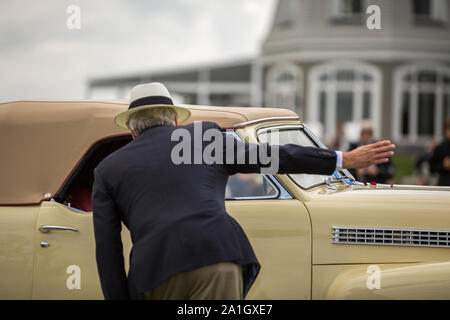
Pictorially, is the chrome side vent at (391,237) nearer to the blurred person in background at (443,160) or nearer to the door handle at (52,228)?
the door handle at (52,228)

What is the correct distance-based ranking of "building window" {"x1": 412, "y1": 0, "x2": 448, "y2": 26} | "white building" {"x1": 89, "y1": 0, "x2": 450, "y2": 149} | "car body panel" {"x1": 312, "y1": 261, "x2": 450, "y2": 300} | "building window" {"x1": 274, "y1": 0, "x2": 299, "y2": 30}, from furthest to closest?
"building window" {"x1": 274, "y1": 0, "x2": 299, "y2": 30}, "building window" {"x1": 412, "y1": 0, "x2": 448, "y2": 26}, "white building" {"x1": 89, "y1": 0, "x2": 450, "y2": 149}, "car body panel" {"x1": 312, "y1": 261, "x2": 450, "y2": 300}

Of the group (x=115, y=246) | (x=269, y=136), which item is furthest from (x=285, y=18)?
(x=115, y=246)

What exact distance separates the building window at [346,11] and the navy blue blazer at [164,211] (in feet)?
74.2

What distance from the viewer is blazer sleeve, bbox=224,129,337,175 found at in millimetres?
2777

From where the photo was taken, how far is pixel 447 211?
384 centimetres

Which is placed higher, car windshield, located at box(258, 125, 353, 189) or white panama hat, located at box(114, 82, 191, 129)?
white panama hat, located at box(114, 82, 191, 129)

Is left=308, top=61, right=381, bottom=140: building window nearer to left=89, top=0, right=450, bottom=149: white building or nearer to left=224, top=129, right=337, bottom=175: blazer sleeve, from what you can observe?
left=89, top=0, right=450, bottom=149: white building

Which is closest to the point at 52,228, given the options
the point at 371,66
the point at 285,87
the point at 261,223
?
the point at 261,223

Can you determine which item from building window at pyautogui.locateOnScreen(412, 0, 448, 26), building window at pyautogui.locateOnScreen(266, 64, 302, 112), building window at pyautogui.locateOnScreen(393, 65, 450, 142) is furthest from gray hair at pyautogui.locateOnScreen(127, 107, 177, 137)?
building window at pyautogui.locateOnScreen(412, 0, 448, 26)

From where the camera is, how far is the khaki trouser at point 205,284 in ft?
8.63

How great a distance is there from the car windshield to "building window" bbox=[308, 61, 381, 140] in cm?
1977

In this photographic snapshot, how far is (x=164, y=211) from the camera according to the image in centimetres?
266

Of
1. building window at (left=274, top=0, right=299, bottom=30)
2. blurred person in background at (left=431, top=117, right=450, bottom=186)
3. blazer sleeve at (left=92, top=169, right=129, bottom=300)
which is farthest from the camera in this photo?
building window at (left=274, top=0, right=299, bottom=30)

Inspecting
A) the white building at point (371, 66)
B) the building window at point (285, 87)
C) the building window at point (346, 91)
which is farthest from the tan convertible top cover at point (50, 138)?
the building window at point (285, 87)
